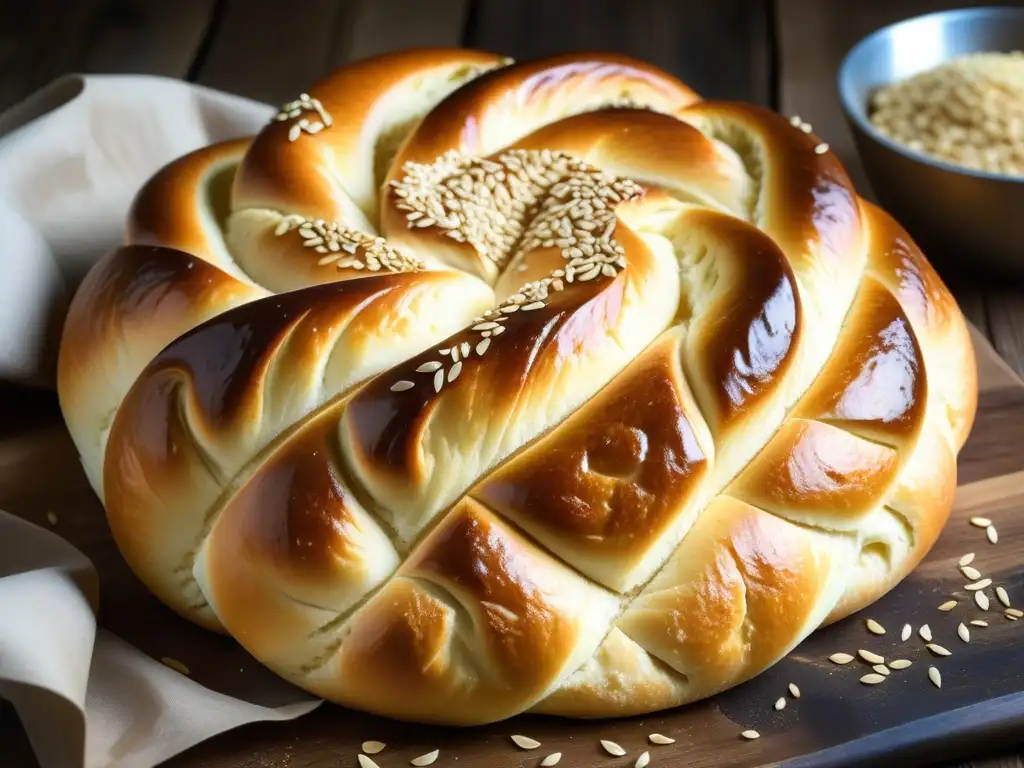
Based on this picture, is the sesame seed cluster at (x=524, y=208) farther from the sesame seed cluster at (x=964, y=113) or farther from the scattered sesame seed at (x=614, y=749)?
the sesame seed cluster at (x=964, y=113)

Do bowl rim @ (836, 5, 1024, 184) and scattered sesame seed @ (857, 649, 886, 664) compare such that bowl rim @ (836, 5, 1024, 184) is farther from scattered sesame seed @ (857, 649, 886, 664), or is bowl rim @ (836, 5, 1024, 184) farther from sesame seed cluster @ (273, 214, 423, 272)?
sesame seed cluster @ (273, 214, 423, 272)

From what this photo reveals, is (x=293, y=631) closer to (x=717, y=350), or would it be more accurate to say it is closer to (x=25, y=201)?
(x=717, y=350)

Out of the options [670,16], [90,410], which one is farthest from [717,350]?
[670,16]

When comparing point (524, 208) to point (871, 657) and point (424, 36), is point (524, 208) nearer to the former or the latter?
point (871, 657)

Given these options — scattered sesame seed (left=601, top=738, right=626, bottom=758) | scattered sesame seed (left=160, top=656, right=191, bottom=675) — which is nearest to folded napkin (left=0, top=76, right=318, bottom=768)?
scattered sesame seed (left=160, top=656, right=191, bottom=675)

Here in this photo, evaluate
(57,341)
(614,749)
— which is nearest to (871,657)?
(614,749)

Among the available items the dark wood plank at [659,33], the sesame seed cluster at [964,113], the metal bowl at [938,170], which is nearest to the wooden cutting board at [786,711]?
the metal bowl at [938,170]
